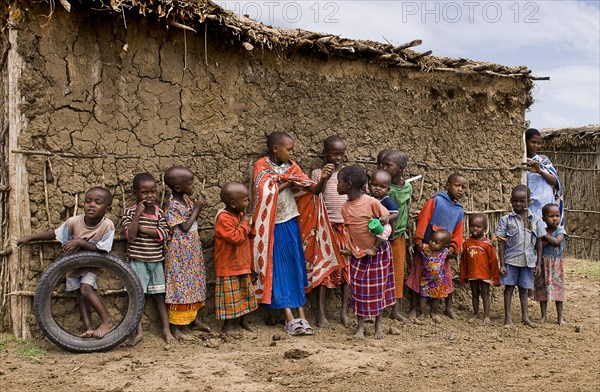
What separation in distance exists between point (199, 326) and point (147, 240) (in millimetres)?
867

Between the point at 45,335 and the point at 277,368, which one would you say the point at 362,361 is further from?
the point at 45,335

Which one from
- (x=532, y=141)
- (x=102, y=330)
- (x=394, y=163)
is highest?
(x=532, y=141)

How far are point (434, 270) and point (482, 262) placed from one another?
55 centimetres

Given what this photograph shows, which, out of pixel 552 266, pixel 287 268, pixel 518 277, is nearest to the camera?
pixel 287 268

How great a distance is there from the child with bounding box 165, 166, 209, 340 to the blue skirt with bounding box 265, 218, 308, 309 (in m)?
0.63

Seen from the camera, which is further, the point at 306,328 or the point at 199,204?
the point at 306,328

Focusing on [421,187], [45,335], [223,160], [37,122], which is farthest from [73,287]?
[421,187]

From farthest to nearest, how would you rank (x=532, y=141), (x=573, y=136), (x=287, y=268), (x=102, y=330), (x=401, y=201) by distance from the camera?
(x=573, y=136)
(x=532, y=141)
(x=401, y=201)
(x=287, y=268)
(x=102, y=330)

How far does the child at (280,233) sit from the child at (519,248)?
6.41 feet

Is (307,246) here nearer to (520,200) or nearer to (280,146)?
(280,146)

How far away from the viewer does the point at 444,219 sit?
6.05 meters

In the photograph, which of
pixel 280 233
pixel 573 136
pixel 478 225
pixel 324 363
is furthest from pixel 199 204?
pixel 573 136

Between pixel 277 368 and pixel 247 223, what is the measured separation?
125cm

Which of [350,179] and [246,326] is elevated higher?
[350,179]
